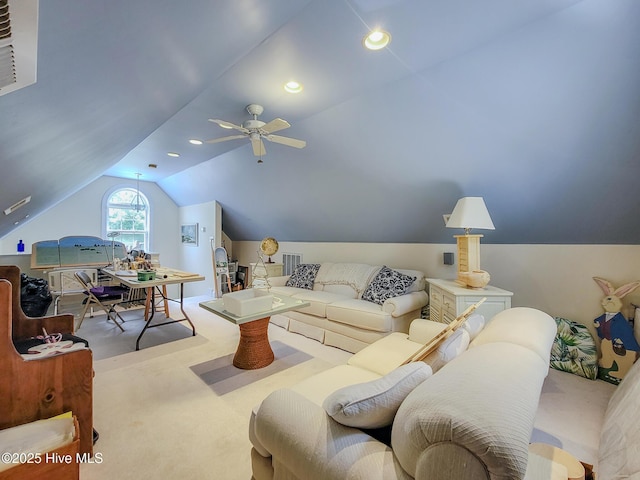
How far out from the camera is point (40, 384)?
4.62 ft

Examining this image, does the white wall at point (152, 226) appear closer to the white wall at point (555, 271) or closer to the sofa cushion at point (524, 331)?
the white wall at point (555, 271)

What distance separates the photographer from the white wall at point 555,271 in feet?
8.39

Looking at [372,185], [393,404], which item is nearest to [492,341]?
[393,404]

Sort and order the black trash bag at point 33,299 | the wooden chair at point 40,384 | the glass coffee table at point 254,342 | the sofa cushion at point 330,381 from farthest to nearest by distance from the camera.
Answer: the black trash bag at point 33,299 < the glass coffee table at point 254,342 < the sofa cushion at point 330,381 < the wooden chair at point 40,384

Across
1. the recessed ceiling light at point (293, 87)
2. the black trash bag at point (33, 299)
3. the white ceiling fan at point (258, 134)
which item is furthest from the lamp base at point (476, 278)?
the black trash bag at point (33, 299)

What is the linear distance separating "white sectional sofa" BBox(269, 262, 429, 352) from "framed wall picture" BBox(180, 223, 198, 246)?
3147 mm

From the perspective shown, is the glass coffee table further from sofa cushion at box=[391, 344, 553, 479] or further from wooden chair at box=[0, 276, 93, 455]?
sofa cushion at box=[391, 344, 553, 479]

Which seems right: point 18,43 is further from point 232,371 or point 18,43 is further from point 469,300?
point 469,300

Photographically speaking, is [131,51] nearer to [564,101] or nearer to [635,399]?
[564,101]

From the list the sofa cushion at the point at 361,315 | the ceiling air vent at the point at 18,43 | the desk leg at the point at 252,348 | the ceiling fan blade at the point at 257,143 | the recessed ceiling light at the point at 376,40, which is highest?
the recessed ceiling light at the point at 376,40

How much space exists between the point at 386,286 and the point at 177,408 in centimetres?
245

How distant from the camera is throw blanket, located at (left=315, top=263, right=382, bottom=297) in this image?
3.81 meters

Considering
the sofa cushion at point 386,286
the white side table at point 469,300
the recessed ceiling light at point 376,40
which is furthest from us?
the sofa cushion at point 386,286

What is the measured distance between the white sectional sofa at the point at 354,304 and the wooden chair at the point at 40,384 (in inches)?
88.5
